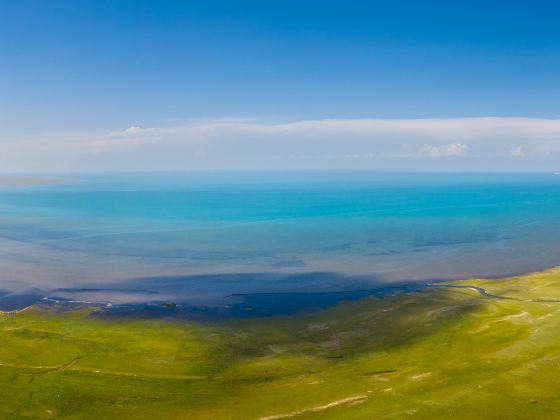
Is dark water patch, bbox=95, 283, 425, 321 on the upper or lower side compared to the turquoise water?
lower

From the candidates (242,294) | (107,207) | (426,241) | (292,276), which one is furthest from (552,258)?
(107,207)

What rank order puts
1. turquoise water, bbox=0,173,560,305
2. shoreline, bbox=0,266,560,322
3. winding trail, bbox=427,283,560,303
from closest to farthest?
shoreline, bbox=0,266,560,322 < winding trail, bbox=427,283,560,303 < turquoise water, bbox=0,173,560,305

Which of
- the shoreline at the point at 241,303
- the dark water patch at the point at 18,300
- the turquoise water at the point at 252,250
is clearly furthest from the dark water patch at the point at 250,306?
the dark water patch at the point at 18,300

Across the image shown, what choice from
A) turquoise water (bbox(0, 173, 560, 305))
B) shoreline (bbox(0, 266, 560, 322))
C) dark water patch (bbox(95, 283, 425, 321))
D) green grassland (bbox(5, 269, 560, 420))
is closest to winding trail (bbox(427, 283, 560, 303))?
shoreline (bbox(0, 266, 560, 322))

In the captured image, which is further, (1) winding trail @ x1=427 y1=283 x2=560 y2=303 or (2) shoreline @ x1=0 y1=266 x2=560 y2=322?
(1) winding trail @ x1=427 y1=283 x2=560 y2=303

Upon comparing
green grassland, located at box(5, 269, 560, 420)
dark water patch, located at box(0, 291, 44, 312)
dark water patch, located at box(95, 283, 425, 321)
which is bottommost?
green grassland, located at box(5, 269, 560, 420)

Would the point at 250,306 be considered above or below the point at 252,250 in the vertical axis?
below

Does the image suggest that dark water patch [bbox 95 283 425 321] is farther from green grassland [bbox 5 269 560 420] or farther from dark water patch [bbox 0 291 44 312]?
dark water patch [bbox 0 291 44 312]

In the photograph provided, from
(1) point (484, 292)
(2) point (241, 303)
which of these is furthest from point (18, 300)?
(1) point (484, 292)

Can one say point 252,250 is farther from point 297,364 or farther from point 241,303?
point 297,364
